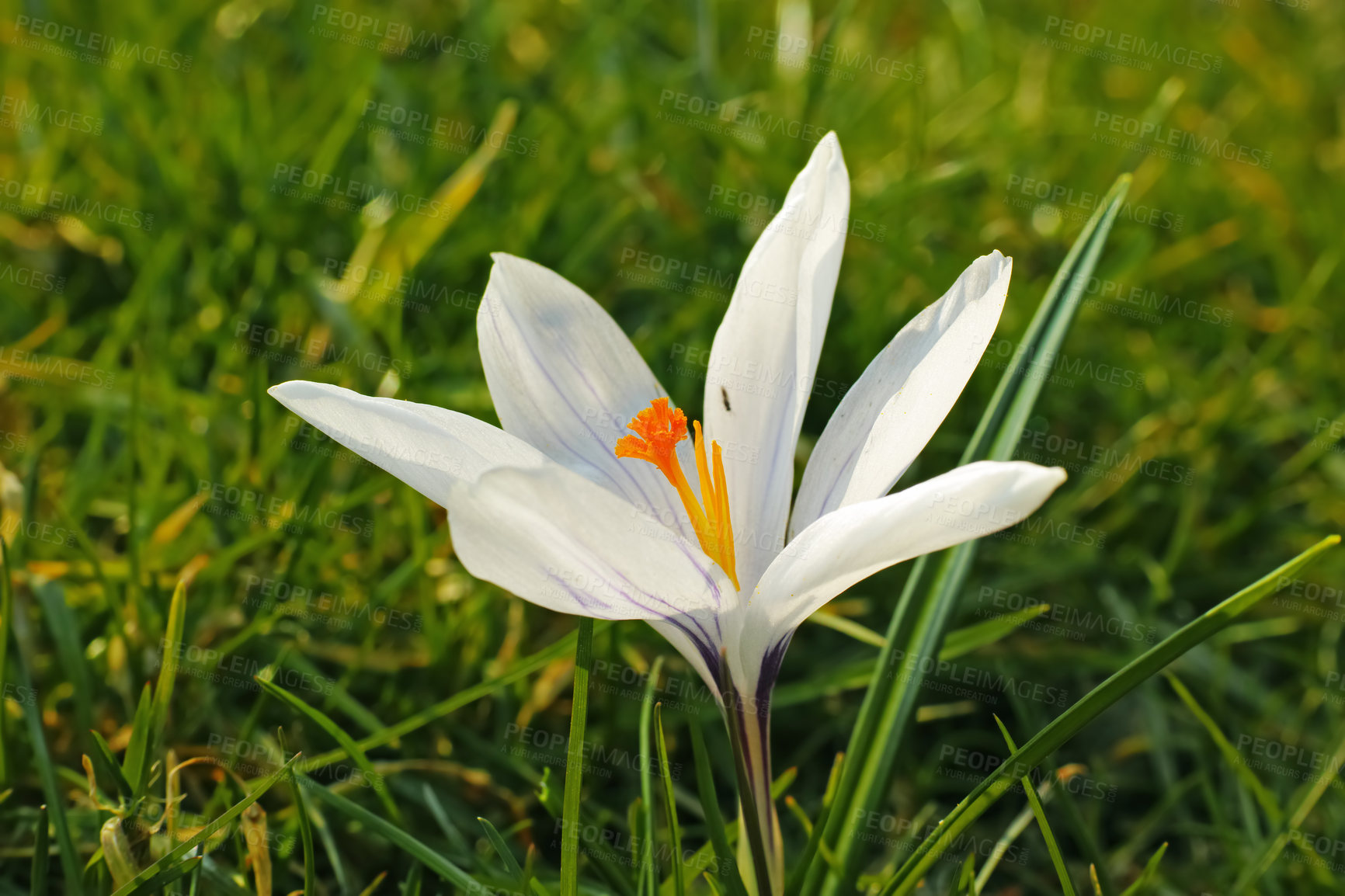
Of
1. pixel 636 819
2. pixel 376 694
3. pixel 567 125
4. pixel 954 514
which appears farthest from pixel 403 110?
pixel 954 514

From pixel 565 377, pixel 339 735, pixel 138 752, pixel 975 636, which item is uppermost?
pixel 565 377

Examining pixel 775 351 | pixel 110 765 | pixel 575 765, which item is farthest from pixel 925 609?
pixel 110 765

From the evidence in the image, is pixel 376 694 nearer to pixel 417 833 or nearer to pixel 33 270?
pixel 417 833

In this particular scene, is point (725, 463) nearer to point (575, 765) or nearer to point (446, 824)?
point (575, 765)

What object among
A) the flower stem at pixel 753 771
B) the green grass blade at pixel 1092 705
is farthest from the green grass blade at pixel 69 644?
the green grass blade at pixel 1092 705

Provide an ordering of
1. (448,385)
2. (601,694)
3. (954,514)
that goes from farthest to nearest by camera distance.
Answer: (448,385) → (601,694) → (954,514)

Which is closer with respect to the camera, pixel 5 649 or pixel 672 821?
pixel 672 821

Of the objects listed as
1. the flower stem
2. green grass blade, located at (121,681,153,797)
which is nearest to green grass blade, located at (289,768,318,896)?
green grass blade, located at (121,681,153,797)
